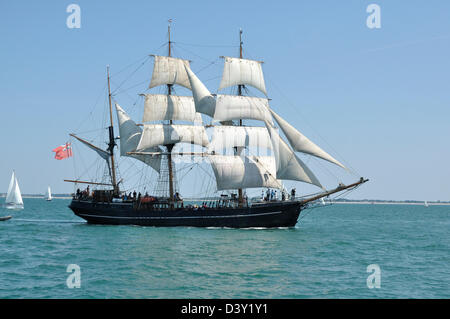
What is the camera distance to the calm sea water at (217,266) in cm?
2034

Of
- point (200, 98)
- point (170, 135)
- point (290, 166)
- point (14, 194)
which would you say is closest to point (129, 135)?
point (170, 135)

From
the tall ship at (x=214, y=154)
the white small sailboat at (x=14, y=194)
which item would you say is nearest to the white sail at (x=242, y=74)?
the tall ship at (x=214, y=154)

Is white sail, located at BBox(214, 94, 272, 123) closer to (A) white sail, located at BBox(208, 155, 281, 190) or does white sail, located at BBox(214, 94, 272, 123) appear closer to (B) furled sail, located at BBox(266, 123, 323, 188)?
(A) white sail, located at BBox(208, 155, 281, 190)

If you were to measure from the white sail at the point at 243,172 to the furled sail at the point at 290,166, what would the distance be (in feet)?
18.7

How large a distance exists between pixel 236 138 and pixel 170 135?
888 cm

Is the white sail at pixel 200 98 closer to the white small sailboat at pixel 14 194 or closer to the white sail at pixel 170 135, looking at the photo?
the white sail at pixel 170 135

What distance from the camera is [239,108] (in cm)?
5328

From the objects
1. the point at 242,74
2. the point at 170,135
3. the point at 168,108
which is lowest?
the point at 170,135

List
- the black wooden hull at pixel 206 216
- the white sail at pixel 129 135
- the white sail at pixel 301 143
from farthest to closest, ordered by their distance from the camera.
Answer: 1. the white sail at pixel 129 135
2. the black wooden hull at pixel 206 216
3. the white sail at pixel 301 143

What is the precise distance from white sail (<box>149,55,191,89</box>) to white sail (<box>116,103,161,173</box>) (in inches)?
206

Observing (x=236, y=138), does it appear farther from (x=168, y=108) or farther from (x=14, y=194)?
(x=14, y=194)

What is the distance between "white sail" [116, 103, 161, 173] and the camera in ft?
191

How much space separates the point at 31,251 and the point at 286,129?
85.1ft
